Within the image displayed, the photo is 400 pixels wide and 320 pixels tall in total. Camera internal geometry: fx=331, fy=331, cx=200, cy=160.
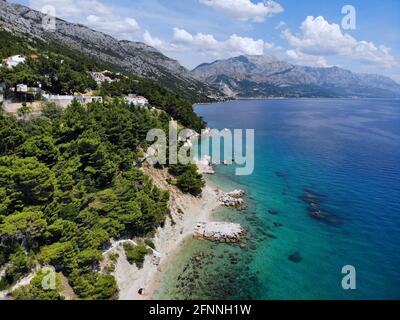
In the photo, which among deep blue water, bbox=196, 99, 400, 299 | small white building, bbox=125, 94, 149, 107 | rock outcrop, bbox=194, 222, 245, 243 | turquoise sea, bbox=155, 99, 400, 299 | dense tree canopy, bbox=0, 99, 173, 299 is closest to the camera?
dense tree canopy, bbox=0, 99, 173, 299

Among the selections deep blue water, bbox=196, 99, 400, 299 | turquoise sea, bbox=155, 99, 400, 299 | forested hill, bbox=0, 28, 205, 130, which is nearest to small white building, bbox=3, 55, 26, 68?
forested hill, bbox=0, 28, 205, 130

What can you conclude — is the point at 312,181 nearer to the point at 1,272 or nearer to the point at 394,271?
the point at 394,271

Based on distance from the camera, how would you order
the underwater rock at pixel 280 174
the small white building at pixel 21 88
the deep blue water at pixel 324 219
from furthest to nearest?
the underwater rock at pixel 280 174 → the small white building at pixel 21 88 → the deep blue water at pixel 324 219

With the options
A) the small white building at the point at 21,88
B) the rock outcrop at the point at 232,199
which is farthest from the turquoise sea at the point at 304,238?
the small white building at the point at 21,88

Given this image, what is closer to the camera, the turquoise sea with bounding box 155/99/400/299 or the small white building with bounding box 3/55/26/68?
the turquoise sea with bounding box 155/99/400/299

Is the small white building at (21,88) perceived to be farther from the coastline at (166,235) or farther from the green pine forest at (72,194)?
the coastline at (166,235)

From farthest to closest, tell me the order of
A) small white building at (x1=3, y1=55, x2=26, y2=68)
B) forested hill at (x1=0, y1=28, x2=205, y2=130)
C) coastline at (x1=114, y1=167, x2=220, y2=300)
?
small white building at (x1=3, y1=55, x2=26, y2=68)
forested hill at (x1=0, y1=28, x2=205, y2=130)
coastline at (x1=114, y1=167, x2=220, y2=300)

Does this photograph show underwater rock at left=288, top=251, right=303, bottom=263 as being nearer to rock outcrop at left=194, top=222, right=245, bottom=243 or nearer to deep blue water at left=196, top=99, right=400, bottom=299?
deep blue water at left=196, top=99, right=400, bottom=299
